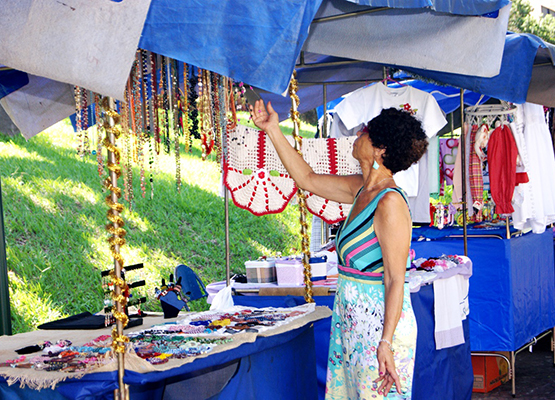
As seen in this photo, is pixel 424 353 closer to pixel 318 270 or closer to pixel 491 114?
pixel 318 270

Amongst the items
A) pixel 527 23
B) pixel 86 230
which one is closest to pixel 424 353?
pixel 86 230

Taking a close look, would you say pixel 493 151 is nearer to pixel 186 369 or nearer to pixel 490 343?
pixel 490 343

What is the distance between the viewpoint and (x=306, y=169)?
298 centimetres

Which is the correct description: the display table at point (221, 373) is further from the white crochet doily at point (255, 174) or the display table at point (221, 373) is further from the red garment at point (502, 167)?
the red garment at point (502, 167)

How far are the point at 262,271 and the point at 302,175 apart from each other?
1.34 metres

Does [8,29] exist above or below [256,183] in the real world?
above

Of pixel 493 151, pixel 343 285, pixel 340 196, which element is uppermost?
pixel 493 151

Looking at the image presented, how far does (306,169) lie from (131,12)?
1320 mm

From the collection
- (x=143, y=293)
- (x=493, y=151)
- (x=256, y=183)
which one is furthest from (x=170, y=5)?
(x=143, y=293)

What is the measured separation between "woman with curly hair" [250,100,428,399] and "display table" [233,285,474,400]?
1.09 m

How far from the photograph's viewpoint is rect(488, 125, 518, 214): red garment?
529 centimetres

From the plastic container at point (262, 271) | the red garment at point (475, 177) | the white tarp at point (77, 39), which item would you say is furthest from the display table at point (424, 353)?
the white tarp at point (77, 39)

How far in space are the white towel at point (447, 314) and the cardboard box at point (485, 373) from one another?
1.17 metres

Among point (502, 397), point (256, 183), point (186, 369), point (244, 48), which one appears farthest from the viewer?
point (502, 397)
